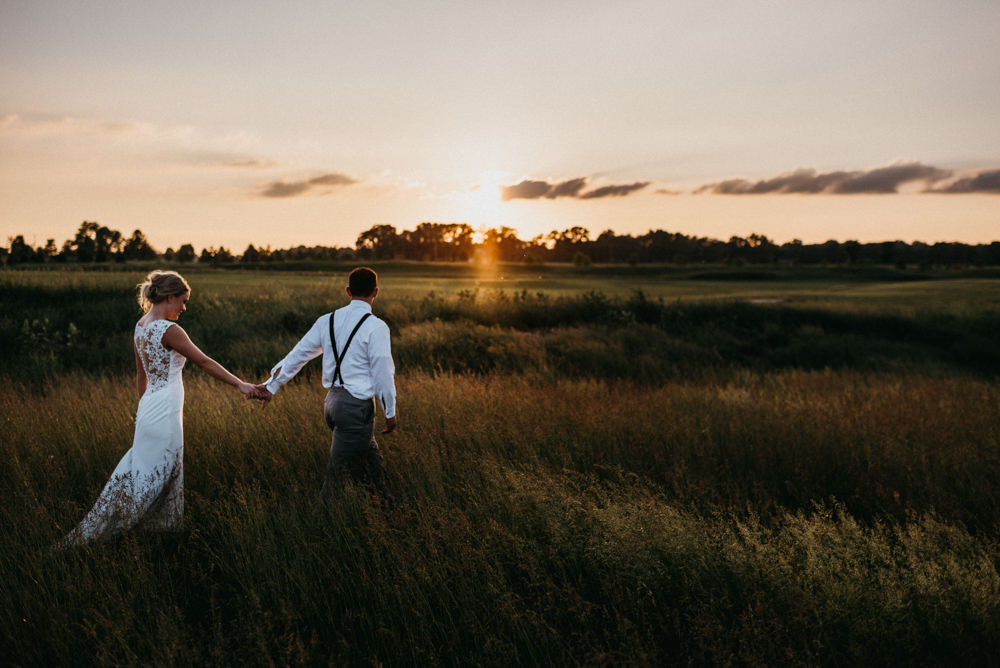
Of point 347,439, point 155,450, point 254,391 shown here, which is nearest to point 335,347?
point 347,439

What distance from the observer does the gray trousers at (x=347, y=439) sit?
457cm

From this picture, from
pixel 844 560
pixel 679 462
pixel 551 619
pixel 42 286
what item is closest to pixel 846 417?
pixel 679 462

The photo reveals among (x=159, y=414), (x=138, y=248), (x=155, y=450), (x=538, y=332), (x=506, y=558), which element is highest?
(x=138, y=248)

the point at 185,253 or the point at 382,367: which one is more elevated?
the point at 185,253

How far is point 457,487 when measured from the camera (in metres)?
4.89

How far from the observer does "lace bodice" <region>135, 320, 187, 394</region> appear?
438cm

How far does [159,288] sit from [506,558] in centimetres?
350

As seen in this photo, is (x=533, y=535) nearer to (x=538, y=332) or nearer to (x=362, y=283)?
(x=362, y=283)

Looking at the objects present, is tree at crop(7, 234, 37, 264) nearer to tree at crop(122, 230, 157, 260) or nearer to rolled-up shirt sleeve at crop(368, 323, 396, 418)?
tree at crop(122, 230, 157, 260)

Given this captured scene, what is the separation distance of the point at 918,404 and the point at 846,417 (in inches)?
95.9

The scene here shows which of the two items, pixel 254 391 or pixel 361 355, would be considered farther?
pixel 254 391

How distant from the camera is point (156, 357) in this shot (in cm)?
443

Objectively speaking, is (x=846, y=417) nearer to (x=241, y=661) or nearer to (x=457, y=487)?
(x=457, y=487)

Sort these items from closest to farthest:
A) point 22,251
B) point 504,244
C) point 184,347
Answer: point 184,347 → point 22,251 → point 504,244
